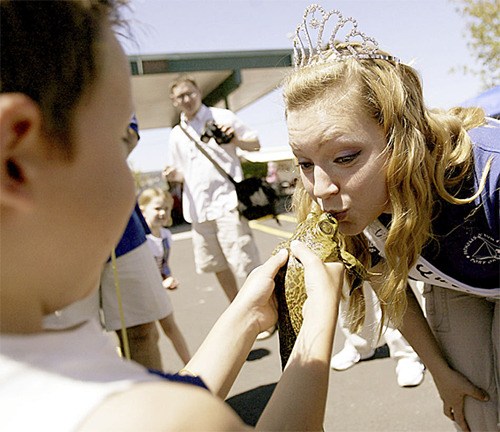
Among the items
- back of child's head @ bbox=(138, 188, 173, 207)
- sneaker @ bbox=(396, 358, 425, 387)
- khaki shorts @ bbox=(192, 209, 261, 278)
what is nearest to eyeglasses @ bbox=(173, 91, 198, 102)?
back of child's head @ bbox=(138, 188, 173, 207)

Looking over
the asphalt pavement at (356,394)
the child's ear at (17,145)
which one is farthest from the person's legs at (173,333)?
the child's ear at (17,145)

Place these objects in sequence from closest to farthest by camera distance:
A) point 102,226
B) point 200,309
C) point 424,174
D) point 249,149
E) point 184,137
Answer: point 102,226, point 424,174, point 249,149, point 184,137, point 200,309

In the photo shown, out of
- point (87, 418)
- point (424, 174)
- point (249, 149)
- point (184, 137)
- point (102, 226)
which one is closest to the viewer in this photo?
point (87, 418)

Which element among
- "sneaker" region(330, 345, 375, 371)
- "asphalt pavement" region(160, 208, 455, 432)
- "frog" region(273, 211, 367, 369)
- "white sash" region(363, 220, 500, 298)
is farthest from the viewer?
"sneaker" region(330, 345, 375, 371)

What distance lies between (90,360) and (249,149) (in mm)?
3445

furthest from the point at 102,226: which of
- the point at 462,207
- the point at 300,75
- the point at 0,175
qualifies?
the point at 462,207

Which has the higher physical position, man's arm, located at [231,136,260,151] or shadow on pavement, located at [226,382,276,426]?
man's arm, located at [231,136,260,151]

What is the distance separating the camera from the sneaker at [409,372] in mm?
2875

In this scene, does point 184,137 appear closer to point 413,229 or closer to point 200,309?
point 200,309

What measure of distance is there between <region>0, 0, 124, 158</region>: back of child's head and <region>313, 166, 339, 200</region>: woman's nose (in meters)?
1.06

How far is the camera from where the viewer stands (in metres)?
3.98

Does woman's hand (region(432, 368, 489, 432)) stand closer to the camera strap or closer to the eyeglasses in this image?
the camera strap

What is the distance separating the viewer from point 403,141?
1604mm

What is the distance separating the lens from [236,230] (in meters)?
4.04
